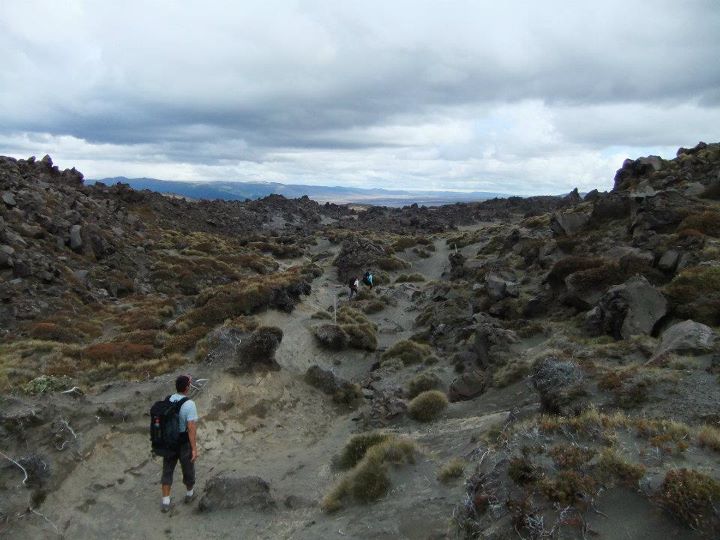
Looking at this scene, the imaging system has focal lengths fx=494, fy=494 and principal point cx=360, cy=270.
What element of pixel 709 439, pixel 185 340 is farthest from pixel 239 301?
pixel 709 439

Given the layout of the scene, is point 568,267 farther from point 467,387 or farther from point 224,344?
point 224,344

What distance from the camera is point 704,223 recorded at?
25016mm

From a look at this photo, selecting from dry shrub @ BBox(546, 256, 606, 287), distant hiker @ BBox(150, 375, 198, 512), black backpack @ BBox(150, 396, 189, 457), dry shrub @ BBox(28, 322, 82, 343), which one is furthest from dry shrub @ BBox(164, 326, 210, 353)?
dry shrub @ BBox(546, 256, 606, 287)

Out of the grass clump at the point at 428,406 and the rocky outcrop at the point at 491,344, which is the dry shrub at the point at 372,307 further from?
the grass clump at the point at 428,406

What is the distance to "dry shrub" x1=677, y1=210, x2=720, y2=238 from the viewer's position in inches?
958

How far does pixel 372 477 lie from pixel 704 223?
23.3 metres

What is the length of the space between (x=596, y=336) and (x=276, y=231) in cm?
8811

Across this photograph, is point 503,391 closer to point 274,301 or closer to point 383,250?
point 274,301

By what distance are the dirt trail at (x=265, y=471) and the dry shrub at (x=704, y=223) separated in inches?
647

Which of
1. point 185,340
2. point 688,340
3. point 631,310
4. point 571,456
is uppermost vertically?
point 688,340

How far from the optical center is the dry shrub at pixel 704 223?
79.8 feet

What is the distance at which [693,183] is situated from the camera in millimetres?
34000

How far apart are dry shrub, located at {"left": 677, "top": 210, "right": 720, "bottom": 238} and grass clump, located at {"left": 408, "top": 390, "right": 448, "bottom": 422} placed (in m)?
17.1

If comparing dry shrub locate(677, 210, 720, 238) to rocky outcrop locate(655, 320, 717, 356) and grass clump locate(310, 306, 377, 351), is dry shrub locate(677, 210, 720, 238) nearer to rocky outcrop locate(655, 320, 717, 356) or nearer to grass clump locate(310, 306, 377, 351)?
rocky outcrop locate(655, 320, 717, 356)
